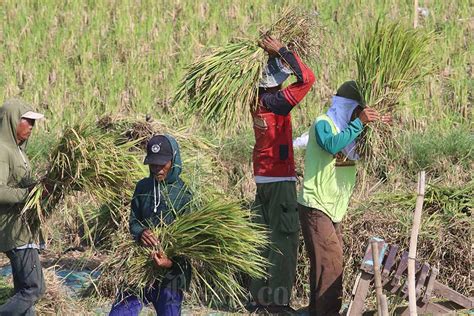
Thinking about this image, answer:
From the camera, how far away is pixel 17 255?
5473mm

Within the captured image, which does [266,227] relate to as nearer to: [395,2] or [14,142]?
[14,142]

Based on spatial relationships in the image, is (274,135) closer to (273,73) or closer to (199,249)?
(273,73)

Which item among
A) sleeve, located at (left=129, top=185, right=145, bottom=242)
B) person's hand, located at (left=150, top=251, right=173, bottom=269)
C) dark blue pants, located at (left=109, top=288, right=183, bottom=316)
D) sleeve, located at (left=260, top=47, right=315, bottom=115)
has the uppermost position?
sleeve, located at (left=260, top=47, right=315, bottom=115)

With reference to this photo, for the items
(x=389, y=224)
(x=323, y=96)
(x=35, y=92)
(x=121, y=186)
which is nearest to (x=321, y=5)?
(x=323, y=96)

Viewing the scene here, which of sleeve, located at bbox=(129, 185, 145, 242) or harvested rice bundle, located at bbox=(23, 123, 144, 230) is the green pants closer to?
harvested rice bundle, located at bbox=(23, 123, 144, 230)

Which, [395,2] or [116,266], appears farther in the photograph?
[395,2]

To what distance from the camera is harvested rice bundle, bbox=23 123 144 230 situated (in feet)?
17.2

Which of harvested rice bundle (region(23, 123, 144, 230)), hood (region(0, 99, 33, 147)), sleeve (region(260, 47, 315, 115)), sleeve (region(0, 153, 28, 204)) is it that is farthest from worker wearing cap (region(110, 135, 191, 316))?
sleeve (region(260, 47, 315, 115))

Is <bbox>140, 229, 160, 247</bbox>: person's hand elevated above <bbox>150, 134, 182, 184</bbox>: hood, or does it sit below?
below

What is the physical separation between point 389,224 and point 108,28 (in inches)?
181

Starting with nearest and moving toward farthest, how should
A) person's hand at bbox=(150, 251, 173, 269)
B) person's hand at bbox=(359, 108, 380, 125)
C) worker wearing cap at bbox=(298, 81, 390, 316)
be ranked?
person's hand at bbox=(150, 251, 173, 269) → person's hand at bbox=(359, 108, 380, 125) → worker wearing cap at bbox=(298, 81, 390, 316)

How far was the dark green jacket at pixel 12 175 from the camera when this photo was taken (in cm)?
541

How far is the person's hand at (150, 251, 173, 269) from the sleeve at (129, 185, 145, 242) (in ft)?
0.37

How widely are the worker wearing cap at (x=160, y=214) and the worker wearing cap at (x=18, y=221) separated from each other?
0.61 meters
